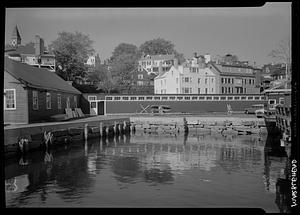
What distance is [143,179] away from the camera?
8.25 m

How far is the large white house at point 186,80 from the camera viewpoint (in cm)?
3106

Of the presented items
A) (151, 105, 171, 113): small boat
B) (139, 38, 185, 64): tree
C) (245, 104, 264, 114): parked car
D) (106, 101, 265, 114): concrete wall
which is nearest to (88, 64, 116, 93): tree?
(139, 38, 185, 64): tree

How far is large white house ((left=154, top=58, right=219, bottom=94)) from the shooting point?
3106cm

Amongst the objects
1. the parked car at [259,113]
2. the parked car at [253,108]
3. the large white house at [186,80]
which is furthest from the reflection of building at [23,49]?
the parked car at [253,108]

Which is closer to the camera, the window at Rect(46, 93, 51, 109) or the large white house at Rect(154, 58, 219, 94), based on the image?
the window at Rect(46, 93, 51, 109)

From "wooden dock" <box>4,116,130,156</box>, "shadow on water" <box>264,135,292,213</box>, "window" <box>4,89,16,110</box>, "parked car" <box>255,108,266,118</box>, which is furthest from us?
"parked car" <box>255,108,266,118</box>

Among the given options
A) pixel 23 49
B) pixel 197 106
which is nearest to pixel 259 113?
pixel 197 106

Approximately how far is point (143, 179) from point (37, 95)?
9579 mm

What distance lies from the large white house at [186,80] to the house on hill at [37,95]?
45.1ft

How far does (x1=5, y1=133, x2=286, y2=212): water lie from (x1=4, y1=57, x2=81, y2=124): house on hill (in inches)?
89.2

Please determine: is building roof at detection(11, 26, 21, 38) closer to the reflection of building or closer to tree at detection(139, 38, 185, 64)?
the reflection of building

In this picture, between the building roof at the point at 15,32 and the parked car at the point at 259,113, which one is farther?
the parked car at the point at 259,113

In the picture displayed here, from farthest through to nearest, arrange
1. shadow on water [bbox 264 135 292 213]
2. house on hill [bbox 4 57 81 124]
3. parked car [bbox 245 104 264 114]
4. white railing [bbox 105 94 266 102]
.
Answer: white railing [bbox 105 94 266 102] < parked car [bbox 245 104 264 114] < house on hill [bbox 4 57 81 124] < shadow on water [bbox 264 135 292 213]

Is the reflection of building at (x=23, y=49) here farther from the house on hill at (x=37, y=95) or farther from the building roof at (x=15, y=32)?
the house on hill at (x=37, y=95)
